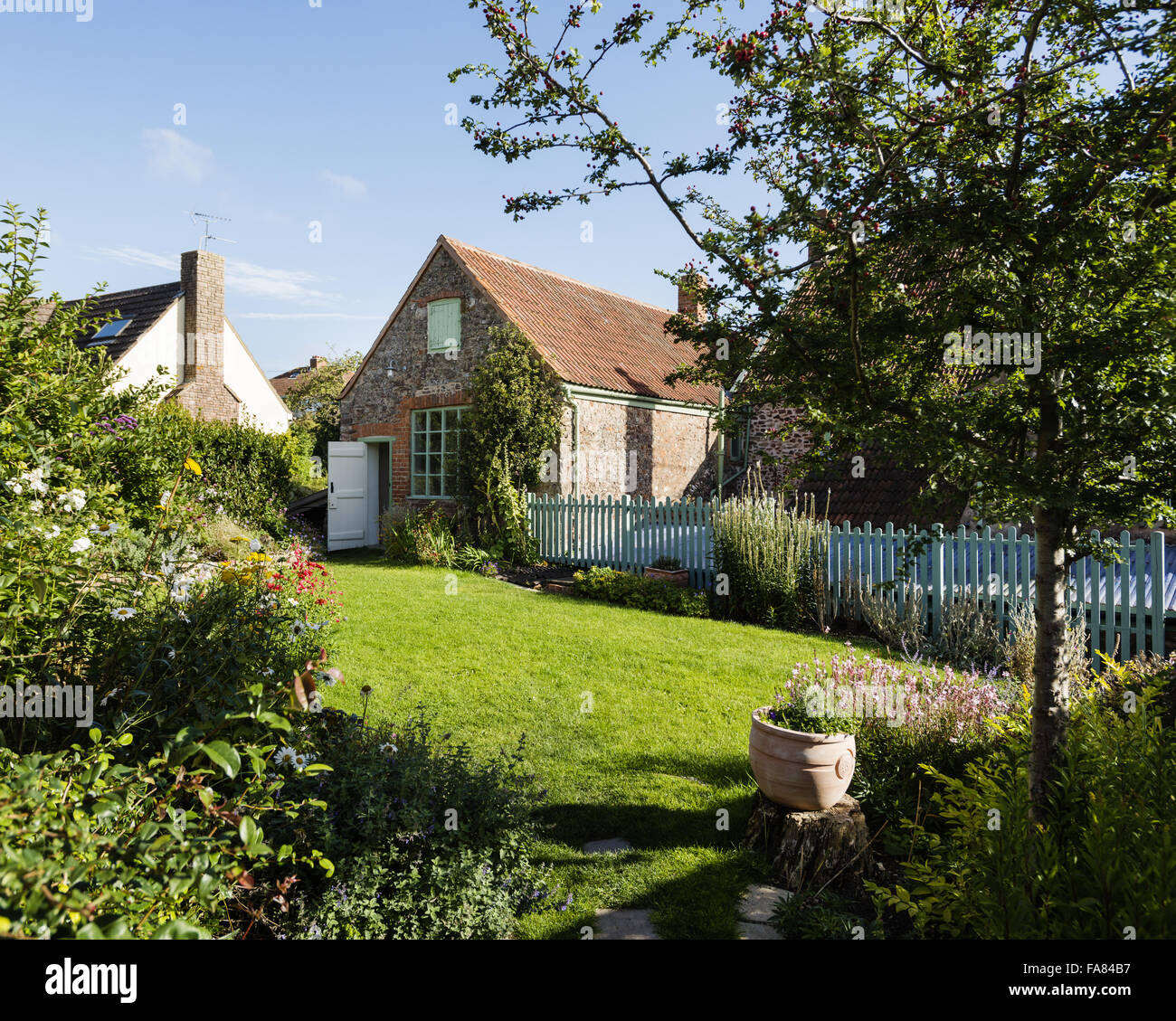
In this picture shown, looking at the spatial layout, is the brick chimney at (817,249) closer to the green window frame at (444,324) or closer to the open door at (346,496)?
the green window frame at (444,324)

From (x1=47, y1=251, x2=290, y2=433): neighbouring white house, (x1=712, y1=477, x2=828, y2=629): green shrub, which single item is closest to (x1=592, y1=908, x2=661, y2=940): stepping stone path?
(x1=712, y1=477, x2=828, y2=629): green shrub

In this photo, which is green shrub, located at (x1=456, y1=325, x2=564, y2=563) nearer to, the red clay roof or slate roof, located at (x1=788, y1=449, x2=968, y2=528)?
the red clay roof

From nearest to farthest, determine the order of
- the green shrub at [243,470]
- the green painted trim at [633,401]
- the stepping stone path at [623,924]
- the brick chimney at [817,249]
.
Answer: the brick chimney at [817,249] < the stepping stone path at [623,924] < the green shrub at [243,470] < the green painted trim at [633,401]

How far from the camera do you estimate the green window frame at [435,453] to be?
15359 mm

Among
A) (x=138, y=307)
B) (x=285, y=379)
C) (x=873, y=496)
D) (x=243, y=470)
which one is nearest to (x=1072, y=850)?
(x=873, y=496)

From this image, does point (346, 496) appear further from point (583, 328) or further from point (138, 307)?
point (138, 307)

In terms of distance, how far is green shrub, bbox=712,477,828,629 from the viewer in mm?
9383

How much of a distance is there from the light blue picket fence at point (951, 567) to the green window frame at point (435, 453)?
4068mm

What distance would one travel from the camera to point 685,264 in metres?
3.59

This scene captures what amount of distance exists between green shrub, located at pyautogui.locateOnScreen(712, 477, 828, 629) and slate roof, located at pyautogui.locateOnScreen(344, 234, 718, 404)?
5.55m

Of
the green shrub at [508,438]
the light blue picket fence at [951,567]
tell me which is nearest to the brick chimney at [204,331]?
the green shrub at [508,438]
